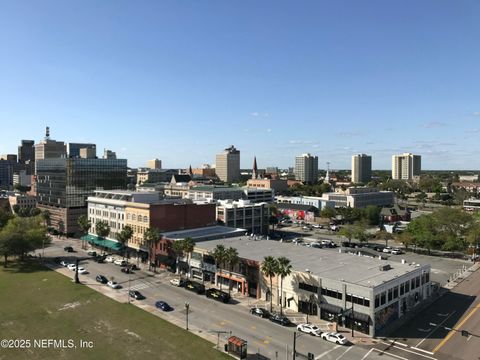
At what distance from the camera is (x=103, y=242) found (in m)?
108

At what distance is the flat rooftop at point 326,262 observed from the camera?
58812mm

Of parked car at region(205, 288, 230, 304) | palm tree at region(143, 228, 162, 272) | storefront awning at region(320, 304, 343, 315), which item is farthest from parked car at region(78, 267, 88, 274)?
storefront awning at region(320, 304, 343, 315)

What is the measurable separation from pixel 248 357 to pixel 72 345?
22167 millimetres

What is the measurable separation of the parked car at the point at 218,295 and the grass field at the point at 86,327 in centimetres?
1193

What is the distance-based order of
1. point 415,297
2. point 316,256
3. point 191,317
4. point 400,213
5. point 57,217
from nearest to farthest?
1. point 191,317
2. point 415,297
3. point 316,256
4. point 57,217
5. point 400,213

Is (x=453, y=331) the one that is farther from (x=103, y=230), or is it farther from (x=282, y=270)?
(x=103, y=230)

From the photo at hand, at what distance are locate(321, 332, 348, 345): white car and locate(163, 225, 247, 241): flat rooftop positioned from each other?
44.8 meters

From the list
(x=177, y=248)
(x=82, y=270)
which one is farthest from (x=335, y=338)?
(x=82, y=270)

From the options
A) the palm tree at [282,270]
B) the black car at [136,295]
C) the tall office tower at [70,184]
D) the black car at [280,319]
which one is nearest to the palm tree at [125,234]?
the black car at [136,295]

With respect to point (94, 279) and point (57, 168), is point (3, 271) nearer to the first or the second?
point (94, 279)

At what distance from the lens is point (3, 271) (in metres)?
85.4

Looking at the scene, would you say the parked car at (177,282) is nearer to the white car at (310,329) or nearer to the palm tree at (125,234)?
the palm tree at (125,234)

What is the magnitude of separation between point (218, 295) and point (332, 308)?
19530 millimetres

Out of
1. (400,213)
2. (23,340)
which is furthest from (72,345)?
(400,213)
